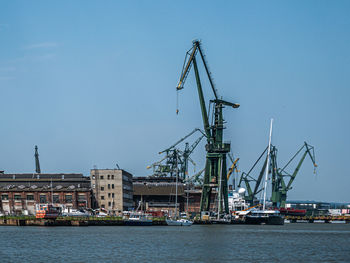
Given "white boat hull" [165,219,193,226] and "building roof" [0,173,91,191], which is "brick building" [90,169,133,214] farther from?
"white boat hull" [165,219,193,226]

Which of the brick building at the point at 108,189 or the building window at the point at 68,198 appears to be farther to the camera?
the brick building at the point at 108,189

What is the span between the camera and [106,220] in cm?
13012

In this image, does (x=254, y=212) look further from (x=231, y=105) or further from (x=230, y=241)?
(x=230, y=241)

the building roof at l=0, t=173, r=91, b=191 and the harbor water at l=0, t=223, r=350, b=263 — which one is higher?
the building roof at l=0, t=173, r=91, b=191

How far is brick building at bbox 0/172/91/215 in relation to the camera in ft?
572

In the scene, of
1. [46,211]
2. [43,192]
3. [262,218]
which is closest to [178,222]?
[262,218]

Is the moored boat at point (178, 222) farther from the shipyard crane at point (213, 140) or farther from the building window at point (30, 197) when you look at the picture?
the building window at point (30, 197)

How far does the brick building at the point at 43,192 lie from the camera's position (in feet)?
572

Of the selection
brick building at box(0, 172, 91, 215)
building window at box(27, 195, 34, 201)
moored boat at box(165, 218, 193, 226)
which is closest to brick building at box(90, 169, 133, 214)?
brick building at box(0, 172, 91, 215)

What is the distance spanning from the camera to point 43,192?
176 meters

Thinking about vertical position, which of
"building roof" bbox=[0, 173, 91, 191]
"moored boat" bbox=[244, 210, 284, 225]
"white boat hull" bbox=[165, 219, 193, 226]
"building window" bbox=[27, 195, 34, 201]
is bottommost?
"moored boat" bbox=[244, 210, 284, 225]

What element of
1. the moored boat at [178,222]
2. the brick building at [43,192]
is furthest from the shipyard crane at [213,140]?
the brick building at [43,192]

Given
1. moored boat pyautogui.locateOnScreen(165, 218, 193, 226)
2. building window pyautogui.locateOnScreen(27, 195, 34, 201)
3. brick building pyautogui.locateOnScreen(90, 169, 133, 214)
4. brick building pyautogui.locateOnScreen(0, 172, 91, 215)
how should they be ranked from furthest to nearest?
brick building pyautogui.locateOnScreen(90, 169, 133, 214)
building window pyautogui.locateOnScreen(27, 195, 34, 201)
brick building pyautogui.locateOnScreen(0, 172, 91, 215)
moored boat pyautogui.locateOnScreen(165, 218, 193, 226)

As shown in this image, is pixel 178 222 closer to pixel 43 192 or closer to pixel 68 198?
pixel 68 198
